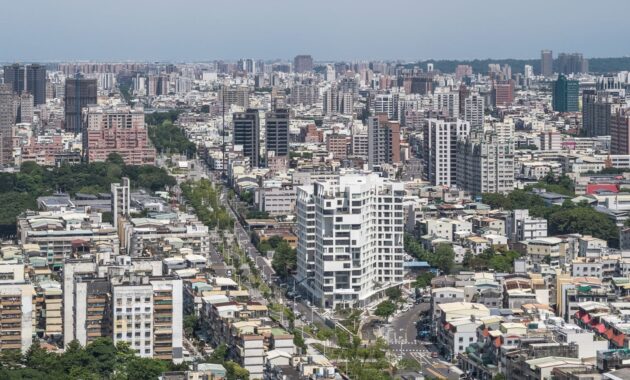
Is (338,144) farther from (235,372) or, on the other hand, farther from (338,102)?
(235,372)

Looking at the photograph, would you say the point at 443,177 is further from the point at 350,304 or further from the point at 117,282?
the point at 117,282

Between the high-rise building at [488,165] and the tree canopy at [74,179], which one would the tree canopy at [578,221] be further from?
the tree canopy at [74,179]

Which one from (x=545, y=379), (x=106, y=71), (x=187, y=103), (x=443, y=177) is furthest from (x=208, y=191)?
(x=106, y=71)

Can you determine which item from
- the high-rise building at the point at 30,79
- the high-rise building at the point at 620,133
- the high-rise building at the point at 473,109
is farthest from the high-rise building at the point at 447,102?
the high-rise building at the point at 30,79

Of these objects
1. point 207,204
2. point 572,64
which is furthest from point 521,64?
point 207,204

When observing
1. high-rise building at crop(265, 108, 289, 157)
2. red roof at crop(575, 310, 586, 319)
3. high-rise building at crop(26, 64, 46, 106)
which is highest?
high-rise building at crop(26, 64, 46, 106)

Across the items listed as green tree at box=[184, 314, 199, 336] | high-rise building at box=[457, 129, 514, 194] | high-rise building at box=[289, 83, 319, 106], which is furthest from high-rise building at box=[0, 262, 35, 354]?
high-rise building at box=[289, 83, 319, 106]

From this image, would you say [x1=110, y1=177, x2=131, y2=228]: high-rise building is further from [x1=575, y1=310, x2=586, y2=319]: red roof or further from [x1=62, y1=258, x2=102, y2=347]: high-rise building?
[x1=575, y1=310, x2=586, y2=319]: red roof
